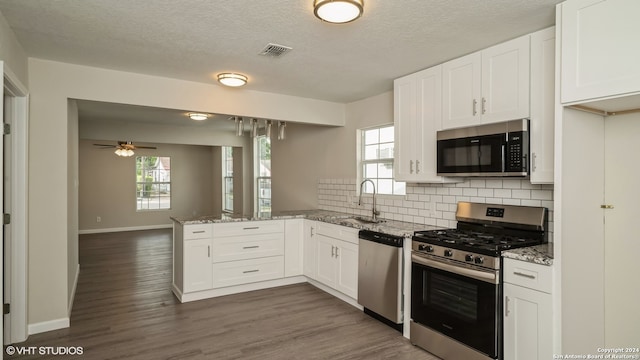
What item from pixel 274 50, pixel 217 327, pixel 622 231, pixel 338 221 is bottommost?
pixel 217 327

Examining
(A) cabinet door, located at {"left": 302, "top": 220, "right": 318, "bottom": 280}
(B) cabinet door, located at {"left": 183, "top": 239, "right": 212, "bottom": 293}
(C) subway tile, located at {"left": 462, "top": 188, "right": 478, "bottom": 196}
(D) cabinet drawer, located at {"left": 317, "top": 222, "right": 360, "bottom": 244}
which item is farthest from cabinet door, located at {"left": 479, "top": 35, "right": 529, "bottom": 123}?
(B) cabinet door, located at {"left": 183, "top": 239, "right": 212, "bottom": 293}

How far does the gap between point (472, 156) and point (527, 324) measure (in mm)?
1319

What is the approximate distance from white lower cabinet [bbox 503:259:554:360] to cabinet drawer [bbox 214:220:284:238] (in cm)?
283

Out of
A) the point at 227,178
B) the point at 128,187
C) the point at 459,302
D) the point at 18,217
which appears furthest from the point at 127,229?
the point at 459,302

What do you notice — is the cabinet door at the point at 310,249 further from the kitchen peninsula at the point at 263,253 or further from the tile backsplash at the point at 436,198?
the tile backsplash at the point at 436,198

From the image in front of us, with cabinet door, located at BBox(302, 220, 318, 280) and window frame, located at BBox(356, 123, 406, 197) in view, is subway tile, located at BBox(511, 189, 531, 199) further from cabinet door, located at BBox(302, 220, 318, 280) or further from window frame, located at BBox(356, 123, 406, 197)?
cabinet door, located at BBox(302, 220, 318, 280)

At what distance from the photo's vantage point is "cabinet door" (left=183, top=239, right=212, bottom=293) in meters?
4.05

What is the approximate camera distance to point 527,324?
2.31 m

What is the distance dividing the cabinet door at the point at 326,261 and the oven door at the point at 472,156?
5.26 ft

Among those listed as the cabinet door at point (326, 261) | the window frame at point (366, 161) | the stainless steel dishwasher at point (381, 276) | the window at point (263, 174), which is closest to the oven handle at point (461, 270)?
the stainless steel dishwasher at point (381, 276)

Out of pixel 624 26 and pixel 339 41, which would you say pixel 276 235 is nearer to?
pixel 339 41

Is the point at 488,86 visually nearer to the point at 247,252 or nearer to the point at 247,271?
the point at 247,252

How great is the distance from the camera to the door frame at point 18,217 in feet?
9.96

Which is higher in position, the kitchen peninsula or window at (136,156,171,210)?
window at (136,156,171,210)
